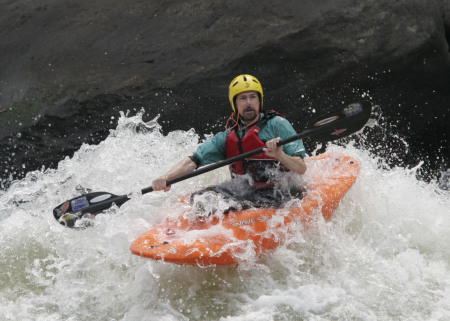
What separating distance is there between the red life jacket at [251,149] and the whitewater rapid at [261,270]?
1.80 ft

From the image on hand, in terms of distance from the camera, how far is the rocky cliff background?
617 centimetres

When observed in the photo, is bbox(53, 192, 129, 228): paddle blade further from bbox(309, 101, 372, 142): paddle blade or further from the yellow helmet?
bbox(309, 101, 372, 142): paddle blade

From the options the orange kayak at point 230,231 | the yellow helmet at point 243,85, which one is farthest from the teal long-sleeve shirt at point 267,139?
the orange kayak at point 230,231

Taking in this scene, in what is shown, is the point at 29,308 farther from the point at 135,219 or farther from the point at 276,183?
the point at 276,183

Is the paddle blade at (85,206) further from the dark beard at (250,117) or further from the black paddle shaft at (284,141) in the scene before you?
the dark beard at (250,117)

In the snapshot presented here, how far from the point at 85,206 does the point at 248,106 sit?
5.22ft

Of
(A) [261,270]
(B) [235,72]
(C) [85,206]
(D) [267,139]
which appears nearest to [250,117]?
(D) [267,139]

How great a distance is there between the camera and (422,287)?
3.61 m

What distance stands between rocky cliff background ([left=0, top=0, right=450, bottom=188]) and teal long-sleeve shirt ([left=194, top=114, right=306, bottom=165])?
6.58 ft

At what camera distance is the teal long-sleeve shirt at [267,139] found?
3965 mm

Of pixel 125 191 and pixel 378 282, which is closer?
pixel 378 282

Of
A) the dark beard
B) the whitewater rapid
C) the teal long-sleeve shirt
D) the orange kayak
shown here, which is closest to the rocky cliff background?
the whitewater rapid

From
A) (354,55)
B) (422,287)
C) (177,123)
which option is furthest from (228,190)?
(354,55)

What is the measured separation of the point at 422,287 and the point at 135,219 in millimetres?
2273
